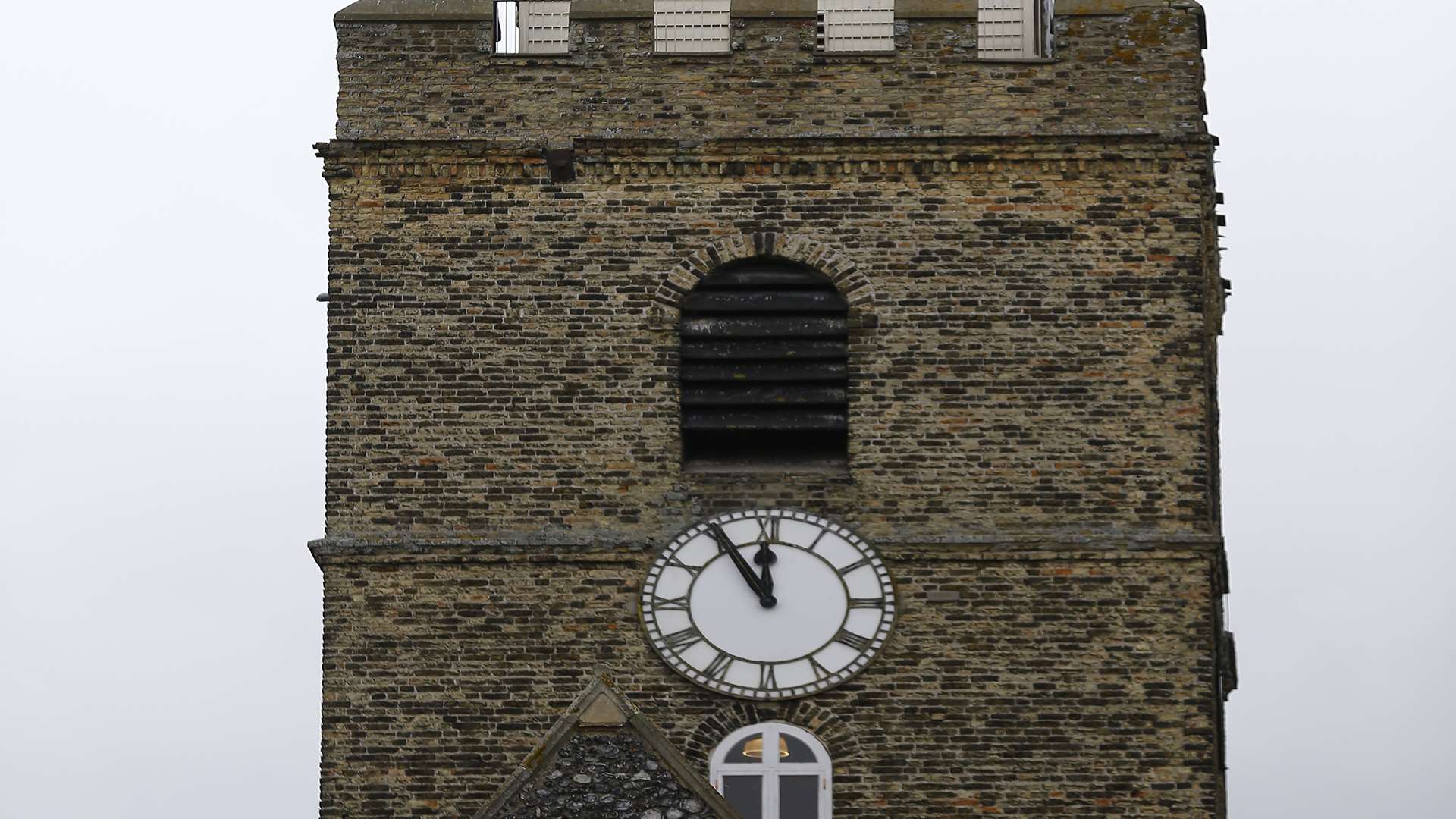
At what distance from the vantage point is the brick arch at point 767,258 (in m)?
26.6

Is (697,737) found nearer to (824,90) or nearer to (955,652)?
(955,652)

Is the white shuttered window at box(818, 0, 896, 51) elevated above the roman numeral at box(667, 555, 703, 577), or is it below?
above

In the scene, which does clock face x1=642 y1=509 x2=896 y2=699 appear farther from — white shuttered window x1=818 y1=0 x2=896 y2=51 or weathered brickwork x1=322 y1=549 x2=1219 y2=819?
white shuttered window x1=818 y1=0 x2=896 y2=51

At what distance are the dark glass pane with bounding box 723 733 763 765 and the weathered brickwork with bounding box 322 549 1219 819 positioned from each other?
0.12 metres

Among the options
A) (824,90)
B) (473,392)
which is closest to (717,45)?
(824,90)

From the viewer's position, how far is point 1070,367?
26.5m

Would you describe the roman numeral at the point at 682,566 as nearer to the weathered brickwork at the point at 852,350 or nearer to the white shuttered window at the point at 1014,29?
the weathered brickwork at the point at 852,350

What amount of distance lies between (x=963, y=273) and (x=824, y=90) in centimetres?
149

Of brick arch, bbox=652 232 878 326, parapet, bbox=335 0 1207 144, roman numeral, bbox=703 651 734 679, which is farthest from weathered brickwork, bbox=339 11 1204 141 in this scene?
roman numeral, bbox=703 651 734 679

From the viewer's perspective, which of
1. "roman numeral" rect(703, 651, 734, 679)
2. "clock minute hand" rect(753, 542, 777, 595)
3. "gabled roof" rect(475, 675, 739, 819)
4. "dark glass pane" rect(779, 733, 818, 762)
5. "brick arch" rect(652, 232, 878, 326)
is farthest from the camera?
"brick arch" rect(652, 232, 878, 326)

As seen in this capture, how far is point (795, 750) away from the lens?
84.3 ft

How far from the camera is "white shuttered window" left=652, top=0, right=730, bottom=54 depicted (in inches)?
1062

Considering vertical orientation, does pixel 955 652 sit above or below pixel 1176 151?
below

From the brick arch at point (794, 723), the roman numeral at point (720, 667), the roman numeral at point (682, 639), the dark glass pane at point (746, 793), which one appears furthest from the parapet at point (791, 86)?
the dark glass pane at point (746, 793)
